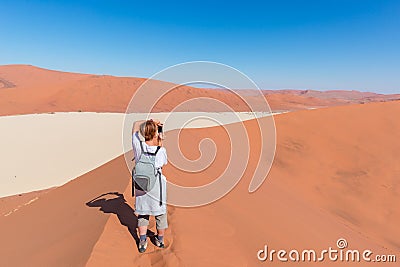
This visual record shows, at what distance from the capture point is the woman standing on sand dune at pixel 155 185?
306cm

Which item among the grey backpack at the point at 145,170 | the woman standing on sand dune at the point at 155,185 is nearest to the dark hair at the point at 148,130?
the woman standing on sand dune at the point at 155,185

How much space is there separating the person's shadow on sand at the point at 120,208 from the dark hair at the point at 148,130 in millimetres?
1423

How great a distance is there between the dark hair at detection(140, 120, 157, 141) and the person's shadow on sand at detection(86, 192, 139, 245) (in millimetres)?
1423

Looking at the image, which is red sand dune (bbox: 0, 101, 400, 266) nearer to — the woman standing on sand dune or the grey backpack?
the woman standing on sand dune

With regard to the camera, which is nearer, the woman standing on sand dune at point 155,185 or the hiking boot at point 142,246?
the woman standing on sand dune at point 155,185

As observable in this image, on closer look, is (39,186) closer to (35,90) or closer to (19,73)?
(35,90)

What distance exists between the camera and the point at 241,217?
14.8 feet

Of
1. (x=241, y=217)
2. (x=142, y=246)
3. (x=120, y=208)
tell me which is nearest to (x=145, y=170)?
(x=142, y=246)

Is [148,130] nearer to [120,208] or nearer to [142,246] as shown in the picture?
[142,246]

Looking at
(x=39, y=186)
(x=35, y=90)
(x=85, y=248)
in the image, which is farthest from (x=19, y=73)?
(x=85, y=248)

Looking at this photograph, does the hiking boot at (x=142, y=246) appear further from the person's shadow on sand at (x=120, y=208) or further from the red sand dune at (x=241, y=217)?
the person's shadow on sand at (x=120, y=208)

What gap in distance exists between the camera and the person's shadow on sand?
12.8ft

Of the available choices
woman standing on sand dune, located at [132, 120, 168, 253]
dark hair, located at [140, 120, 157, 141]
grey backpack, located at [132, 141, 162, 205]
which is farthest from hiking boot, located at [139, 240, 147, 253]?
dark hair, located at [140, 120, 157, 141]

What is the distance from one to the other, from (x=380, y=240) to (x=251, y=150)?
5.34m
